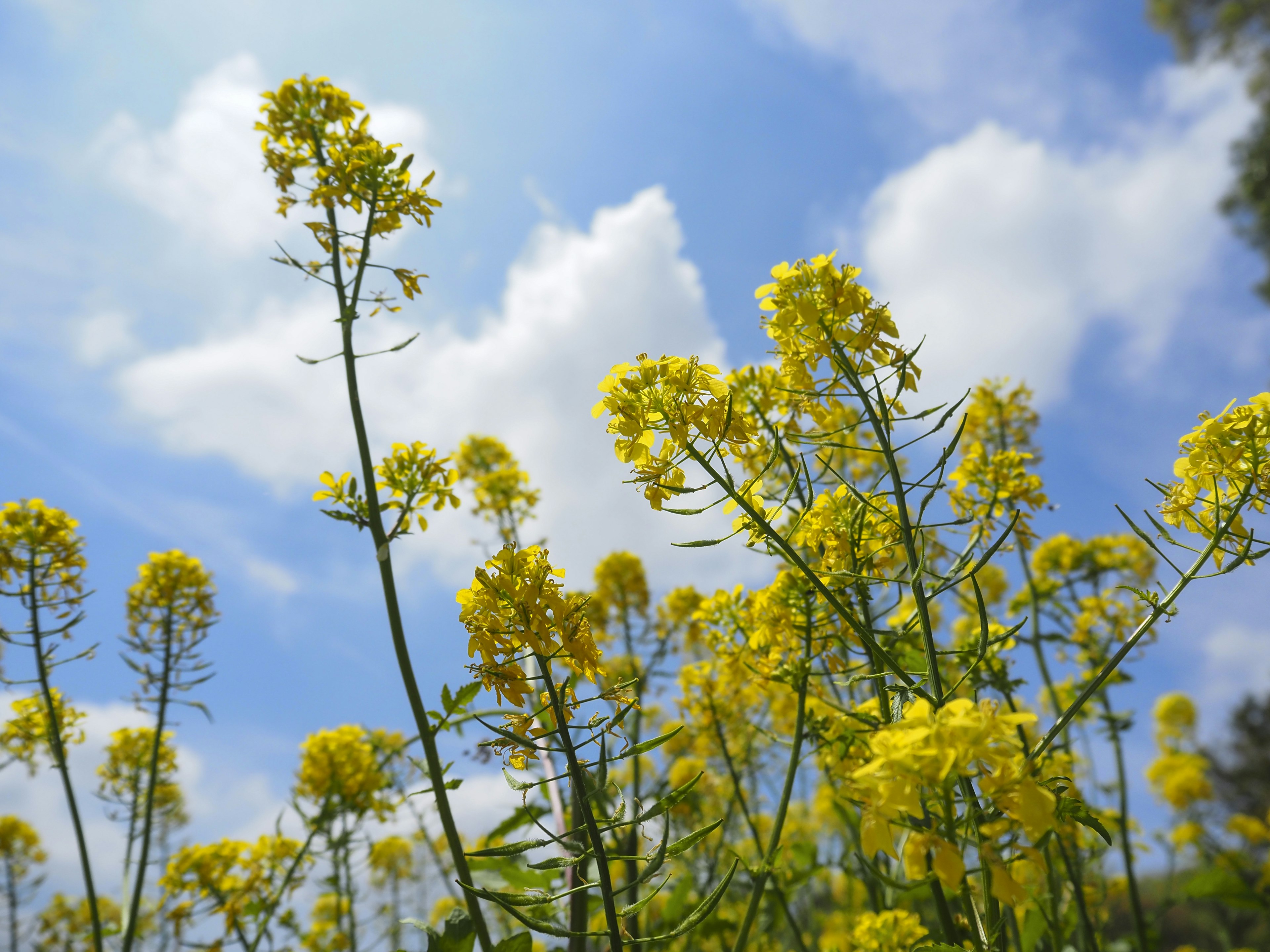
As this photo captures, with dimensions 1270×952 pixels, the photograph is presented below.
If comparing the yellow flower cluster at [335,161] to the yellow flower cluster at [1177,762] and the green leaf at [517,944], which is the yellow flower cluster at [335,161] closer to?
the green leaf at [517,944]

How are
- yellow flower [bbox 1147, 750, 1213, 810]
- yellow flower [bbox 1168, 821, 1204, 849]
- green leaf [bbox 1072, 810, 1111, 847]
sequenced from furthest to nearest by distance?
1. yellow flower [bbox 1147, 750, 1213, 810]
2. yellow flower [bbox 1168, 821, 1204, 849]
3. green leaf [bbox 1072, 810, 1111, 847]

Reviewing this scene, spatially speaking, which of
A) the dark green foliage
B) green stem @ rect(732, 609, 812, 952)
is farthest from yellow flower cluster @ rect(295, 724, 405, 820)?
the dark green foliage

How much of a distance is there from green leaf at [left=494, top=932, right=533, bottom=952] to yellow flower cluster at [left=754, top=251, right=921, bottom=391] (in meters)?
1.72

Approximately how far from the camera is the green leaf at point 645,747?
132cm

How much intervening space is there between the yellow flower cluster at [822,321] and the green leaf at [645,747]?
42.3 inches

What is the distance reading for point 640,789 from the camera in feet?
14.3

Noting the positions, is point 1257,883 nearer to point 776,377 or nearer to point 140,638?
point 776,377

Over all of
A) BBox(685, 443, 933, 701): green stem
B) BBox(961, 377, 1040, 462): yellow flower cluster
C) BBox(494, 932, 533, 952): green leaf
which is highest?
BBox(961, 377, 1040, 462): yellow flower cluster

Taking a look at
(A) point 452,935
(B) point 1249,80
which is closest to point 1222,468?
(A) point 452,935

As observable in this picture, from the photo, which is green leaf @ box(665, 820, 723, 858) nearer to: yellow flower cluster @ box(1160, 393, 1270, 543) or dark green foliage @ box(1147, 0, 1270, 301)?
yellow flower cluster @ box(1160, 393, 1270, 543)

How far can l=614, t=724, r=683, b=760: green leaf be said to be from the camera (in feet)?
4.34

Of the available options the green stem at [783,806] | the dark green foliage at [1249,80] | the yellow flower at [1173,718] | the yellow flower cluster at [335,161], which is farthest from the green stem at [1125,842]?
the dark green foliage at [1249,80]

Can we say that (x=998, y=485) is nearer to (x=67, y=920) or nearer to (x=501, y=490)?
(x=501, y=490)

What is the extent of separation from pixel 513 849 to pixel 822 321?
4.79 ft
